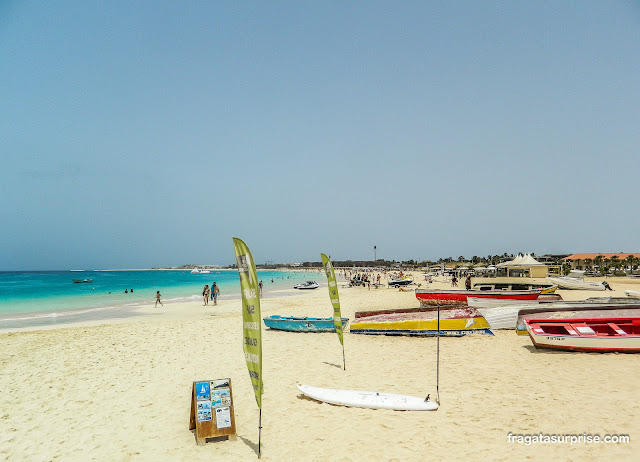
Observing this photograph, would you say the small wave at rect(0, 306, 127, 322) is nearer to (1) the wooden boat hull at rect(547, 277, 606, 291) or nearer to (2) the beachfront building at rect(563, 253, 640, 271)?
(1) the wooden boat hull at rect(547, 277, 606, 291)

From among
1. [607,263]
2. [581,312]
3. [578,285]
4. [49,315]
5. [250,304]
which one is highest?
[250,304]

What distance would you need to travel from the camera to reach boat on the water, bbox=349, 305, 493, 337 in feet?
50.5

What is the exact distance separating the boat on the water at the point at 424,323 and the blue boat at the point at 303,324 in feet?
3.47

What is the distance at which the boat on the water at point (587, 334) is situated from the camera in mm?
11609

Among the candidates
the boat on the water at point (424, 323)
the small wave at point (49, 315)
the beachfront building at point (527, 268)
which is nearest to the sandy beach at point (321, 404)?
the boat on the water at point (424, 323)

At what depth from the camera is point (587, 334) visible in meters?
12.2

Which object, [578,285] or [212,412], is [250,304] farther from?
[578,285]

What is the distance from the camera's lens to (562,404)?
7719 millimetres

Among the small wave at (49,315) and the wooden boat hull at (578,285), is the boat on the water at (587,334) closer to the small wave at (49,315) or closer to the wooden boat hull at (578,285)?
the wooden boat hull at (578,285)

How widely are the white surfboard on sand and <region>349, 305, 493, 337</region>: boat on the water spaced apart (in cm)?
760

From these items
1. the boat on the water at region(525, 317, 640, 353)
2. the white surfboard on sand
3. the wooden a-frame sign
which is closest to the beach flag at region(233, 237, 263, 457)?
the wooden a-frame sign

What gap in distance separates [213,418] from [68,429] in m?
3.32

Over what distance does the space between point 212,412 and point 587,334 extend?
12.3m

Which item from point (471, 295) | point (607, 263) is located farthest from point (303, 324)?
point (607, 263)
